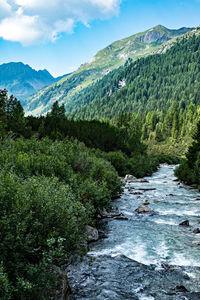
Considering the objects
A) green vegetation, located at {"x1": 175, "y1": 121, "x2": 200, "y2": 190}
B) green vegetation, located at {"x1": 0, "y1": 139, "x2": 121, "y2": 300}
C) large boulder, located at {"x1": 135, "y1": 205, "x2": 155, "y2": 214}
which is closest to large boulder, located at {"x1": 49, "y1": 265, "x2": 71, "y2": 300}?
green vegetation, located at {"x1": 0, "y1": 139, "x2": 121, "y2": 300}

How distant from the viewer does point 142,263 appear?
38.9ft

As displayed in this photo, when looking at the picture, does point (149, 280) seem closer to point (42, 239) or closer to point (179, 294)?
point (179, 294)

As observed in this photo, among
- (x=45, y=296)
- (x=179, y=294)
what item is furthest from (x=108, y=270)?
(x=45, y=296)

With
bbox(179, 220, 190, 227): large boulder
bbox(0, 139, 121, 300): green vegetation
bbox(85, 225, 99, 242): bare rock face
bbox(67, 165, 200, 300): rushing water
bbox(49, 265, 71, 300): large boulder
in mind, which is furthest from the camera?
bbox(179, 220, 190, 227): large boulder

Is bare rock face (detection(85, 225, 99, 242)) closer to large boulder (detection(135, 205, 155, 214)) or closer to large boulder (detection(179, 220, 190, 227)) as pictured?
large boulder (detection(179, 220, 190, 227))

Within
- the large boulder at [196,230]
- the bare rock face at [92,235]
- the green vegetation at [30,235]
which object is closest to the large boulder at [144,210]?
→ the large boulder at [196,230]

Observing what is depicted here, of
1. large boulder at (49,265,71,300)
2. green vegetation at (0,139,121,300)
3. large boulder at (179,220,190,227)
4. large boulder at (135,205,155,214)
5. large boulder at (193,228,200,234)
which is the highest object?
green vegetation at (0,139,121,300)

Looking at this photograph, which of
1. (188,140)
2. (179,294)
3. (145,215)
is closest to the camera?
(179,294)

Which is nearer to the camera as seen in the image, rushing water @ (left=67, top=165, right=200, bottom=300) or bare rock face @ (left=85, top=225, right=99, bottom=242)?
rushing water @ (left=67, top=165, right=200, bottom=300)

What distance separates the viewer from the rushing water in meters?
9.41

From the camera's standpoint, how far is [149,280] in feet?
33.6

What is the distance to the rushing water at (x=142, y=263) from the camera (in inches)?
371

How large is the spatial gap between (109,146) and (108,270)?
244 ft

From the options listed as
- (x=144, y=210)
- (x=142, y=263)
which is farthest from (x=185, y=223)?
(x=142, y=263)
